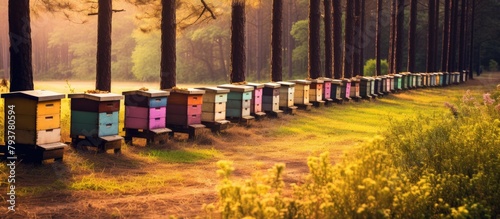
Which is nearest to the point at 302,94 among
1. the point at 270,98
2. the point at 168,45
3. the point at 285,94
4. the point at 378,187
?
the point at 285,94

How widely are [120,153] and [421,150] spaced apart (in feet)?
21.9

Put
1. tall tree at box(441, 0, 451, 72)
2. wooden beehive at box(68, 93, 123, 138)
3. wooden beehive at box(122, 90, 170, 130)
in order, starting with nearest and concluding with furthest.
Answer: wooden beehive at box(68, 93, 123, 138) < wooden beehive at box(122, 90, 170, 130) < tall tree at box(441, 0, 451, 72)

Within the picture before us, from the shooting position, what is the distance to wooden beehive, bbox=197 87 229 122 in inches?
672

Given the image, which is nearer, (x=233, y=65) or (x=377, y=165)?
(x=377, y=165)

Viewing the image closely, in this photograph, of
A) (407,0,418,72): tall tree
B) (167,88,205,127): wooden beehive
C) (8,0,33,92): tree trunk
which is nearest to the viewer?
(8,0,33,92): tree trunk

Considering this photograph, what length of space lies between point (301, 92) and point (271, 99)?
148 inches

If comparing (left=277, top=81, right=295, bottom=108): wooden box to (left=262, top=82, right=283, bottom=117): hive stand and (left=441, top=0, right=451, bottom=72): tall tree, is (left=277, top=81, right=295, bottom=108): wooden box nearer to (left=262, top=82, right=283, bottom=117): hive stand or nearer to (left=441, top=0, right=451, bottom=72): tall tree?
(left=262, top=82, right=283, bottom=117): hive stand

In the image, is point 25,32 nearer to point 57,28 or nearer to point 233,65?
point 233,65

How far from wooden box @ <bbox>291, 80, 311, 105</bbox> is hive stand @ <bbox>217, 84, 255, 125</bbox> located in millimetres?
6030

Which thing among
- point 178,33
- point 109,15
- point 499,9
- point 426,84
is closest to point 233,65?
point 178,33

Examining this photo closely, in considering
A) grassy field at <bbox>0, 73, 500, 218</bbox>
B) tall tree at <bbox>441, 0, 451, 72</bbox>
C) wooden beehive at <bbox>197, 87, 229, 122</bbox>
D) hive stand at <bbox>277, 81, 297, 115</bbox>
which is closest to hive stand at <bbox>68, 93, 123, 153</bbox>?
grassy field at <bbox>0, 73, 500, 218</bbox>

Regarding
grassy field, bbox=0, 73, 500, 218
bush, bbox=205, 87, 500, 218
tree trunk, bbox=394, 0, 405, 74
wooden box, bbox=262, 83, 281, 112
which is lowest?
grassy field, bbox=0, 73, 500, 218

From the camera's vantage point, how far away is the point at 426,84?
51906 millimetres

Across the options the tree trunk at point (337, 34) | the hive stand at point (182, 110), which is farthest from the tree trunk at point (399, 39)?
the hive stand at point (182, 110)
